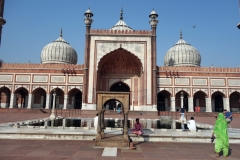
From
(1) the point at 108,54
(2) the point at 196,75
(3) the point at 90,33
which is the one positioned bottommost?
(2) the point at 196,75

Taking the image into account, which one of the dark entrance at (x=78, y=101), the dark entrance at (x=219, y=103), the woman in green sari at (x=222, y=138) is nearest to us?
the woman in green sari at (x=222, y=138)

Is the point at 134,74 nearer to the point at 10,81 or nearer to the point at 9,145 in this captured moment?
the point at 10,81

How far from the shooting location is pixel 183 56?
2362 centimetres

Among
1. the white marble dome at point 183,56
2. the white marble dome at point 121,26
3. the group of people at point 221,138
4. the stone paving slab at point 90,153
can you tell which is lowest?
the stone paving slab at point 90,153

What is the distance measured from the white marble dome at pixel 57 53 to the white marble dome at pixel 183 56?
38.7ft

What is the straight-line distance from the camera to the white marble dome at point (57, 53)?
75.8 feet

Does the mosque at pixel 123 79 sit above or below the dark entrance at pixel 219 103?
above

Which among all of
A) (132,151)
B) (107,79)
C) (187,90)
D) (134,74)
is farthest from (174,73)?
(132,151)

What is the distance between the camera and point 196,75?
63.4ft

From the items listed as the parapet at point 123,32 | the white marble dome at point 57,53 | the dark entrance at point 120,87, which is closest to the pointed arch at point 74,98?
the dark entrance at point 120,87

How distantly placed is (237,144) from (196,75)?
1517 cm

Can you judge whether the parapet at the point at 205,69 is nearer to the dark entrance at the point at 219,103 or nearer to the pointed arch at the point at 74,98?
the dark entrance at the point at 219,103

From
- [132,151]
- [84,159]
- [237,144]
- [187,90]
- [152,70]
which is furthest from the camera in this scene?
[187,90]

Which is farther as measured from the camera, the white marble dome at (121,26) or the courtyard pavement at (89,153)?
the white marble dome at (121,26)
